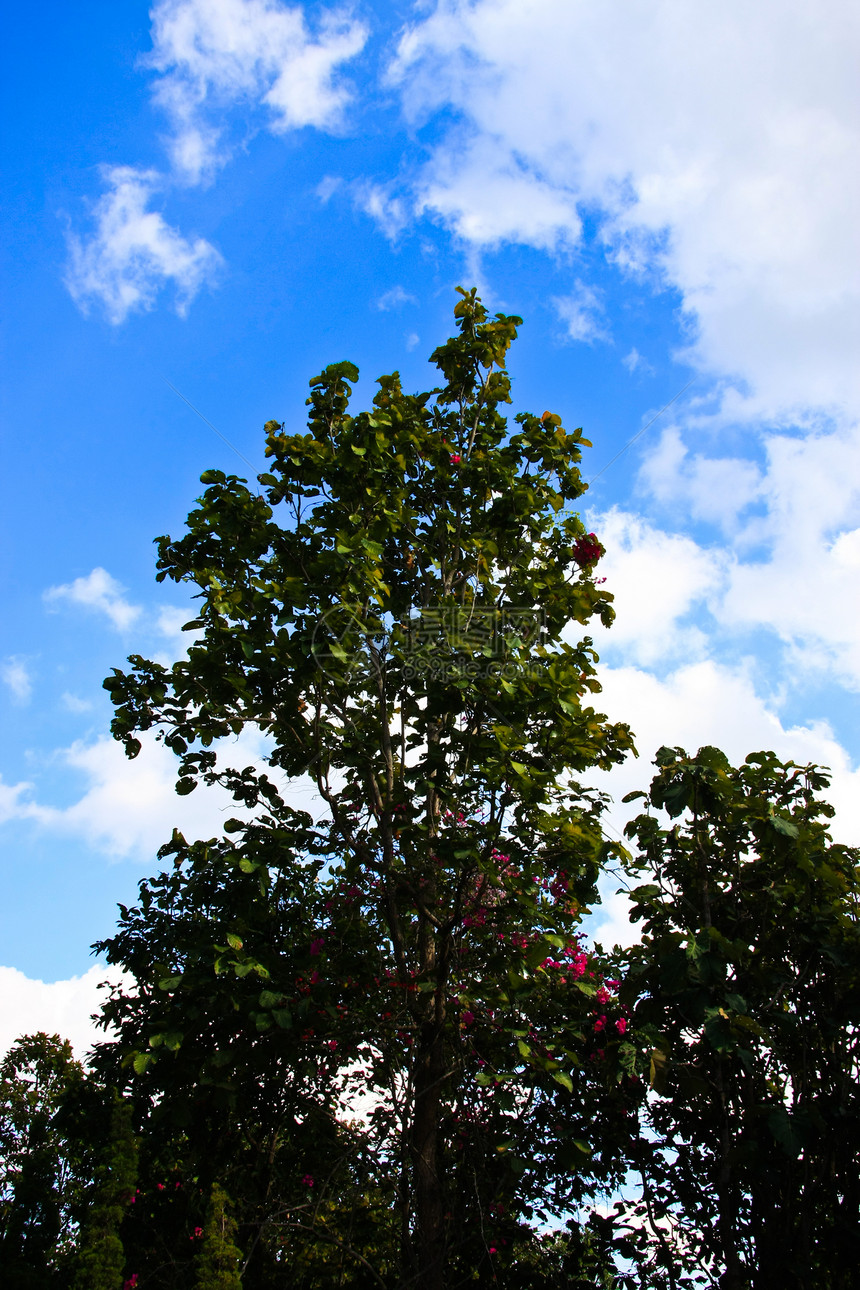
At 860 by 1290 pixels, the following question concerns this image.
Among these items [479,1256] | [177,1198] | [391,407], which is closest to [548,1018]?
[479,1256]

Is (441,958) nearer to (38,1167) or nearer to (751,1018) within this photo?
(751,1018)

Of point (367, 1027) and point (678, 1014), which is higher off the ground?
point (678, 1014)

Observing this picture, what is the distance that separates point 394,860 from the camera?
5812 millimetres

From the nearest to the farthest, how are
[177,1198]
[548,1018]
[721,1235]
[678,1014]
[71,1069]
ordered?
[721,1235]
[678,1014]
[548,1018]
[177,1198]
[71,1069]

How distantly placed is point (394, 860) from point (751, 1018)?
2.47 m

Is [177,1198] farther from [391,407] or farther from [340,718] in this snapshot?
[391,407]

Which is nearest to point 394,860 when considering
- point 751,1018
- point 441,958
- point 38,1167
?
point 441,958

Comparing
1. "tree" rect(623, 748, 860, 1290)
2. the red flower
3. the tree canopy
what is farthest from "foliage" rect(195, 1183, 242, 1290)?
the red flower

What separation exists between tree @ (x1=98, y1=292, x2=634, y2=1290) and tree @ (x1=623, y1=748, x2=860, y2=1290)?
1.63 feet

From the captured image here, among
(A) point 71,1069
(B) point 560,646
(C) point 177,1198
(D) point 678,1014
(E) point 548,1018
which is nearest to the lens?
(D) point 678,1014

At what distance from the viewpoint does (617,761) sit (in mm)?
5898

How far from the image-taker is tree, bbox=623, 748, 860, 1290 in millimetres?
4648

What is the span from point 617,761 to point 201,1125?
13.9 ft

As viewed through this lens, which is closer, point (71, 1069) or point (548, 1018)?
point (548, 1018)
